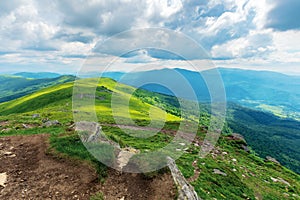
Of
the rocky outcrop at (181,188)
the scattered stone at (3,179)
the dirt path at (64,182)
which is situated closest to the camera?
the dirt path at (64,182)

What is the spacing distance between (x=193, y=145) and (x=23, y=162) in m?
27.6

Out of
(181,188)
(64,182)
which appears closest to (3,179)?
(64,182)

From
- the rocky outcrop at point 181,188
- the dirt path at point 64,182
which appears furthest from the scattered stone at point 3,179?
the rocky outcrop at point 181,188

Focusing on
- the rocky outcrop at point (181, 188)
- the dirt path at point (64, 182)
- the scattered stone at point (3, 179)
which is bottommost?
the rocky outcrop at point (181, 188)

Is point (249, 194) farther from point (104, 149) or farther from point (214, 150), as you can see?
point (104, 149)

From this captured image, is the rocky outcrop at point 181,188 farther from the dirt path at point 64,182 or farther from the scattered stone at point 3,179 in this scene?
the scattered stone at point 3,179

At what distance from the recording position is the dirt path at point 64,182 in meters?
13.9

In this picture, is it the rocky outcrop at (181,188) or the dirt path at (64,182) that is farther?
the rocky outcrop at (181,188)

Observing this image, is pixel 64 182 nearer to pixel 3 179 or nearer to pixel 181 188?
pixel 3 179

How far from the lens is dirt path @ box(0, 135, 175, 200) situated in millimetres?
13852

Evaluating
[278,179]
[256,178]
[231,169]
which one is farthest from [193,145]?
[278,179]

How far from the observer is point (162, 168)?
16688 millimetres

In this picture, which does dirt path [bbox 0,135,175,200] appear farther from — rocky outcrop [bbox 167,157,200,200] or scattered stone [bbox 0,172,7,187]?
rocky outcrop [bbox 167,157,200,200]

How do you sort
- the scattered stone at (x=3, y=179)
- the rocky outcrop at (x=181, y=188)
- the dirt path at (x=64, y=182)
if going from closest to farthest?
the dirt path at (x=64, y=182) → the scattered stone at (x=3, y=179) → the rocky outcrop at (x=181, y=188)
